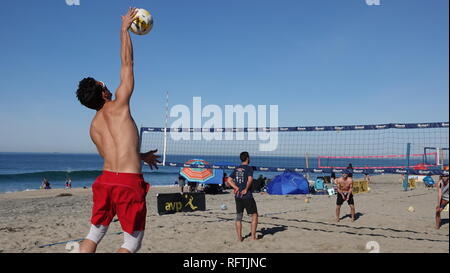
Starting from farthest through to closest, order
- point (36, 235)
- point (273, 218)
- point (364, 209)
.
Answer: point (364, 209) < point (273, 218) < point (36, 235)

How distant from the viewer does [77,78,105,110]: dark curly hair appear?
296cm

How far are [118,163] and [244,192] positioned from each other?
3.83 m

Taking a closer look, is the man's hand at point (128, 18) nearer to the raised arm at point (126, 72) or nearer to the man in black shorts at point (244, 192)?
the raised arm at point (126, 72)

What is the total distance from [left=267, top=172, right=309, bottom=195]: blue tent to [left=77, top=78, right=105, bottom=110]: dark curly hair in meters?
15.0

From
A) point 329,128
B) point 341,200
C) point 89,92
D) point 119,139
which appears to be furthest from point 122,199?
point 341,200

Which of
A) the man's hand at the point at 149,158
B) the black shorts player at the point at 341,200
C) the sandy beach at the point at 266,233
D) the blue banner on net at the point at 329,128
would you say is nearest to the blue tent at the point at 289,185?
the sandy beach at the point at 266,233

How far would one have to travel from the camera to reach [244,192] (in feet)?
20.9

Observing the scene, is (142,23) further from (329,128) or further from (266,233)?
(266,233)

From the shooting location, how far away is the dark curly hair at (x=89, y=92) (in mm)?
2963

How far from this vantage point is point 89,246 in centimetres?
283
